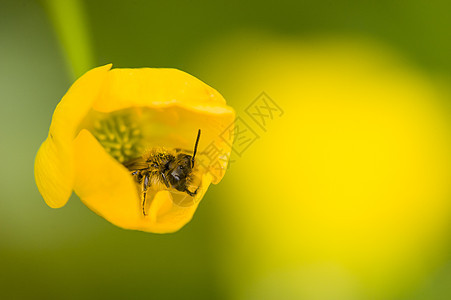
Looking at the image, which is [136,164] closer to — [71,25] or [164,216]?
[164,216]

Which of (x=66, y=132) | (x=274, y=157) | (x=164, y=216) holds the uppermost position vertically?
(x=66, y=132)

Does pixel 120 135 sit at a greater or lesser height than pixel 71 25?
lesser

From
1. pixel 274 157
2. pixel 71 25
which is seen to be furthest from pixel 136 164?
pixel 274 157

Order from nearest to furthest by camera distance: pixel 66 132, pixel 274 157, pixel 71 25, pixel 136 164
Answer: pixel 66 132, pixel 136 164, pixel 71 25, pixel 274 157

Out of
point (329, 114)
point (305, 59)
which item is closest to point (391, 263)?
point (329, 114)

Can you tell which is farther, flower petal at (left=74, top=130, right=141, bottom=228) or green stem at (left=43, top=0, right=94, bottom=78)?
green stem at (left=43, top=0, right=94, bottom=78)

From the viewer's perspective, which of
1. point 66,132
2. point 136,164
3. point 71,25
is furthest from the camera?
point 71,25

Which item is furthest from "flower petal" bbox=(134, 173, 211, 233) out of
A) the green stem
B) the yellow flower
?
the green stem

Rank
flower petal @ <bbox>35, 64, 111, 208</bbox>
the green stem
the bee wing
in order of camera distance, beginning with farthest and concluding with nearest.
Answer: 1. the green stem
2. the bee wing
3. flower petal @ <bbox>35, 64, 111, 208</bbox>

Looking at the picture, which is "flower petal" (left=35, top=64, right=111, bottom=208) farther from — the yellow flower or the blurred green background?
the blurred green background
